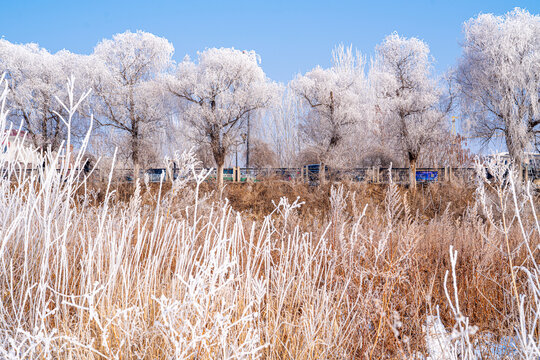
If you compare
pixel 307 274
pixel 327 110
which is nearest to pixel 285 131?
pixel 327 110

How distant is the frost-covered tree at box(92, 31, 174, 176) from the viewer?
18.6m

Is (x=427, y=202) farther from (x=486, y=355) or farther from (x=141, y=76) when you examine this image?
(x=141, y=76)

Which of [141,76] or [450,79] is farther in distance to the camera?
[141,76]

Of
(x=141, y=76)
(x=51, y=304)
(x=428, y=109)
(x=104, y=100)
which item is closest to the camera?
(x=51, y=304)

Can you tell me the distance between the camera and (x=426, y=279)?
3586mm

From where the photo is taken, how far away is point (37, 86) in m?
19.2

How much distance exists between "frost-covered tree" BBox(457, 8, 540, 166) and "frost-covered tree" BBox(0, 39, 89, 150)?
58.8 feet

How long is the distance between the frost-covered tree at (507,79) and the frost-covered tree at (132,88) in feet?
47.5

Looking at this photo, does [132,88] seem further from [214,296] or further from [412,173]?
[214,296]

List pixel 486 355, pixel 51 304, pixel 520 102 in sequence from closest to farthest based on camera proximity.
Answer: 1. pixel 51 304
2. pixel 486 355
3. pixel 520 102

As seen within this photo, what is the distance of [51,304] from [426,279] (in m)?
3.10

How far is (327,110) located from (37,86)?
1495cm

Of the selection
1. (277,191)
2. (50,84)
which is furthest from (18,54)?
(277,191)

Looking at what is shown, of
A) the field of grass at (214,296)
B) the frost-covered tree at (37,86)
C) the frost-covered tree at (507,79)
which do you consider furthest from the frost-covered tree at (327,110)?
the field of grass at (214,296)
